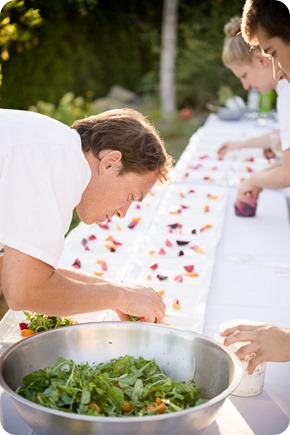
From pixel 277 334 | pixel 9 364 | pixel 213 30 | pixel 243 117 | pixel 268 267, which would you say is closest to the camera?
pixel 9 364

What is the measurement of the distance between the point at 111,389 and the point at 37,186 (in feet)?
1.76

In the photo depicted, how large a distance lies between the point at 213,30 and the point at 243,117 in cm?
542

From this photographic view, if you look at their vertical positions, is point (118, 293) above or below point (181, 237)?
above

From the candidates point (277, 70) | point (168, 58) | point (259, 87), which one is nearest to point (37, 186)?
point (277, 70)

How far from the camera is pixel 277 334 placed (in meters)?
1.82

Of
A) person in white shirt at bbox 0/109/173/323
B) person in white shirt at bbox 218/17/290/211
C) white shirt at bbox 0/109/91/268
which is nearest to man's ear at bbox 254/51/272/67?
person in white shirt at bbox 218/17/290/211

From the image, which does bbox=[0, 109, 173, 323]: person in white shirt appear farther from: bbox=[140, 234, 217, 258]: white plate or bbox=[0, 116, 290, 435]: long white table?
bbox=[140, 234, 217, 258]: white plate

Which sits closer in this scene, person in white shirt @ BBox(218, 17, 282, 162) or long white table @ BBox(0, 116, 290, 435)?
long white table @ BBox(0, 116, 290, 435)

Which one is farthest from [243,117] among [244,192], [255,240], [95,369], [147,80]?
[147,80]

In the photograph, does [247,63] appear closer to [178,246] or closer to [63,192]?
[178,246]

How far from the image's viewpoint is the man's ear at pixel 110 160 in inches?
76.0

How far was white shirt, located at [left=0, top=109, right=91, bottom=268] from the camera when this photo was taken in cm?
174

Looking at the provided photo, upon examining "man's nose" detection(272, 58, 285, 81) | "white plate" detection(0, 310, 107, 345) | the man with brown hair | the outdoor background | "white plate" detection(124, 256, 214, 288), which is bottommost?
the outdoor background

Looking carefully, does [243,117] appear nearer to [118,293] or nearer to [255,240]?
[255,240]
